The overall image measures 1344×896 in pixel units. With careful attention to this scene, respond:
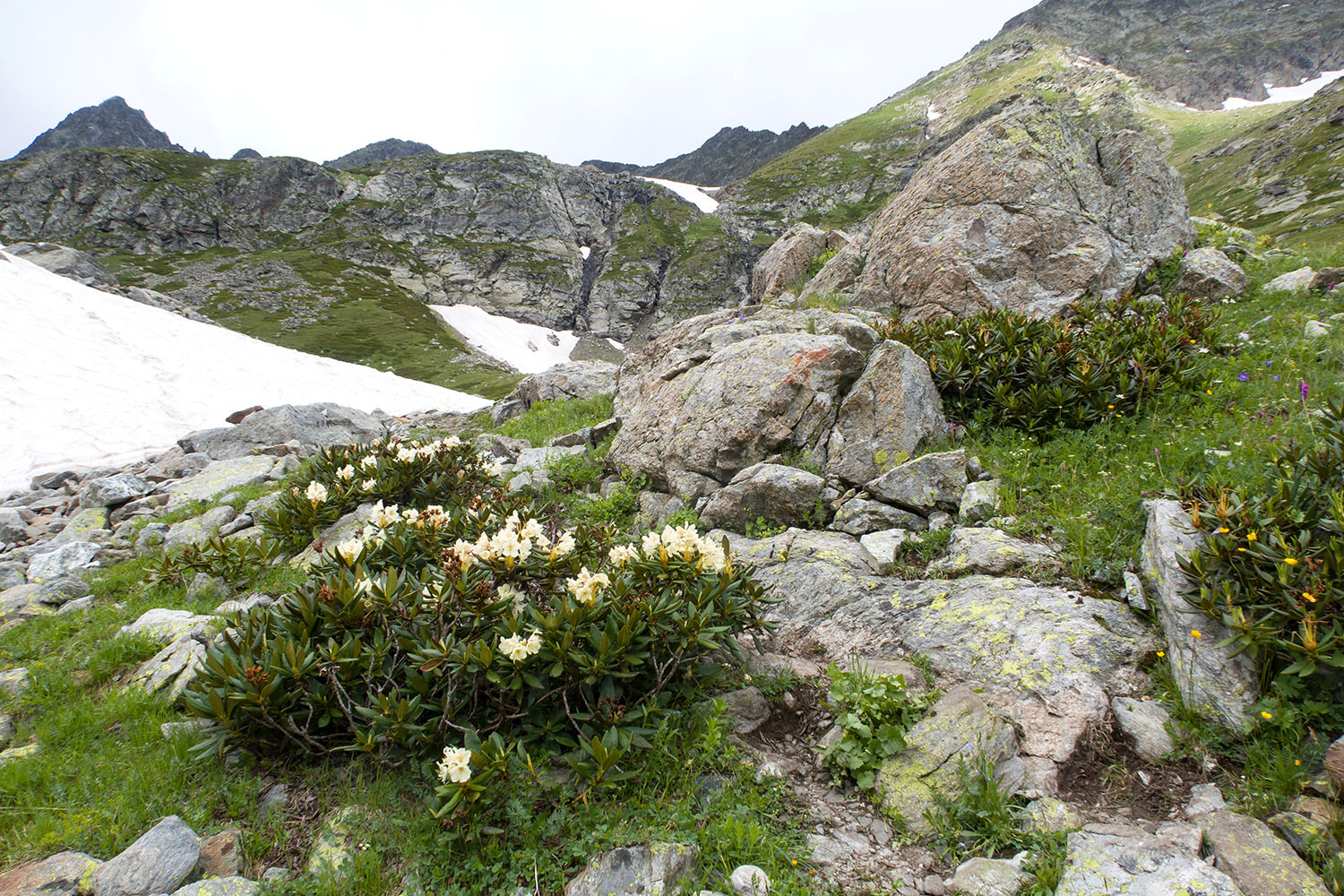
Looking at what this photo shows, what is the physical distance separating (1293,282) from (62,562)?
65.1 feet

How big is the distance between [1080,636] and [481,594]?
4.26 metres

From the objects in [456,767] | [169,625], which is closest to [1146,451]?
[456,767]

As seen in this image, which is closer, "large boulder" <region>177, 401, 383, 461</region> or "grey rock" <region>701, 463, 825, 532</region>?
"grey rock" <region>701, 463, 825, 532</region>

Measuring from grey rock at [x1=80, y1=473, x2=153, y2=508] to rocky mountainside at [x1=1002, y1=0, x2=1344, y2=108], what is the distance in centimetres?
20637

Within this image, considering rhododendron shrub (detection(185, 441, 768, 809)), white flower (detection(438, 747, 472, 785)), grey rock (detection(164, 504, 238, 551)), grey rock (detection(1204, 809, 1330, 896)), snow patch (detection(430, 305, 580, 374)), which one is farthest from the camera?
snow patch (detection(430, 305, 580, 374))

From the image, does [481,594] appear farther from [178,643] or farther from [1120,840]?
[1120,840]

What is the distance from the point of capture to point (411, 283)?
94.1m

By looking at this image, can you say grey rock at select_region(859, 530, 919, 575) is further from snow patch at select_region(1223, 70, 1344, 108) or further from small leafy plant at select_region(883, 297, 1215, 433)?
snow patch at select_region(1223, 70, 1344, 108)

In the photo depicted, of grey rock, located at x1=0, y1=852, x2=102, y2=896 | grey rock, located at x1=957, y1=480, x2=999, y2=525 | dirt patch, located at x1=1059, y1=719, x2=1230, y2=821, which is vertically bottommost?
dirt patch, located at x1=1059, y1=719, x2=1230, y2=821

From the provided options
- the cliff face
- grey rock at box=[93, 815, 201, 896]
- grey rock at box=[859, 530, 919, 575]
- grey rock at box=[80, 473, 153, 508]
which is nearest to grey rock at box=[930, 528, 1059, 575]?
grey rock at box=[859, 530, 919, 575]

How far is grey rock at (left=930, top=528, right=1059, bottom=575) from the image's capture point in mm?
4793

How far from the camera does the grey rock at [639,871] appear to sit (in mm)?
2795

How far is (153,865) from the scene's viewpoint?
2.87m

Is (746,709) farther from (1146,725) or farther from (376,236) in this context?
(376,236)
